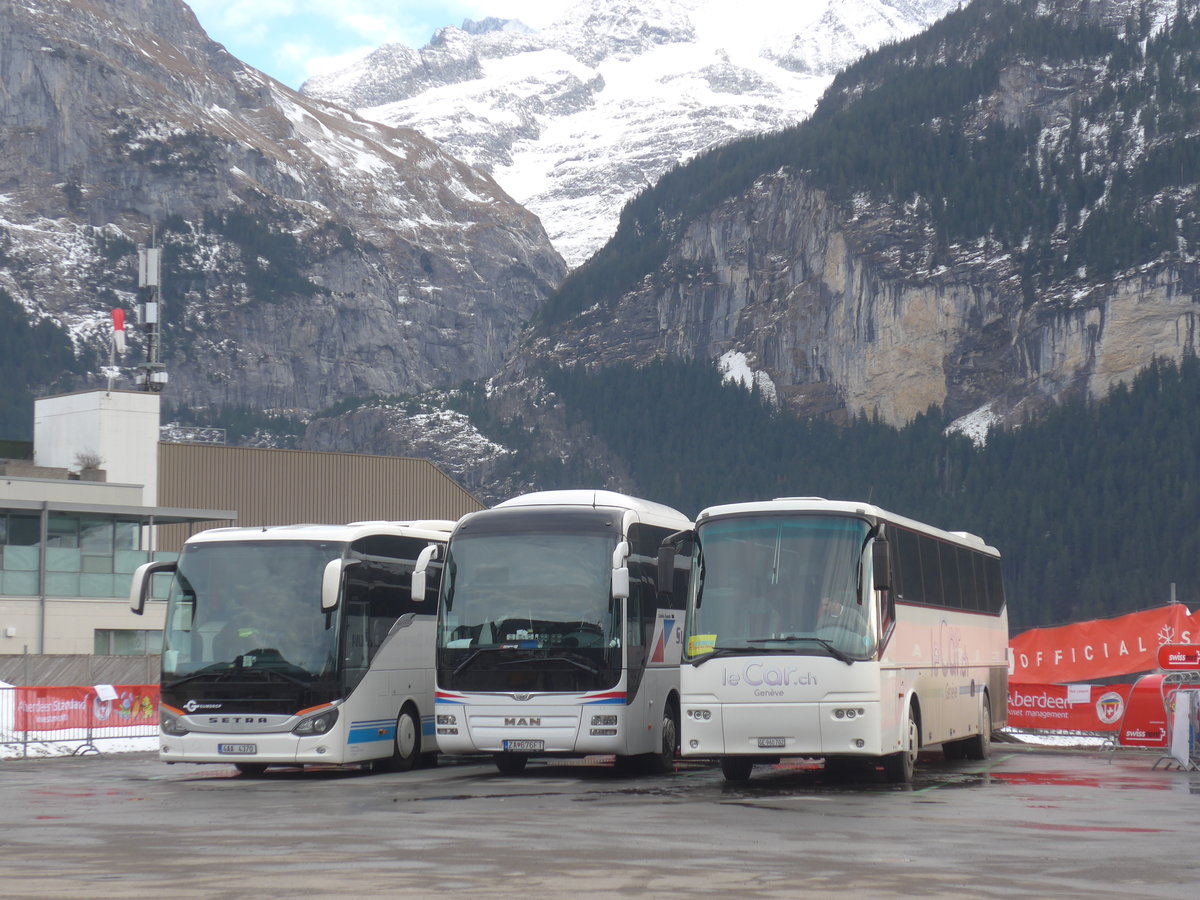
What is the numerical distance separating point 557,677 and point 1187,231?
188 m

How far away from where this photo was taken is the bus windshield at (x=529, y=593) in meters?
22.3

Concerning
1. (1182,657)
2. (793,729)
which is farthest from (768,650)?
(1182,657)

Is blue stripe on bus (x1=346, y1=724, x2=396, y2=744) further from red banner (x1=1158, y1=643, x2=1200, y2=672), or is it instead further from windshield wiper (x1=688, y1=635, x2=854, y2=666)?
red banner (x1=1158, y1=643, x2=1200, y2=672)

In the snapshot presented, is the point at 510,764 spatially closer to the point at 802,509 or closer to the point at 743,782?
the point at 743,782

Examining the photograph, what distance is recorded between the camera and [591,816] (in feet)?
54.7

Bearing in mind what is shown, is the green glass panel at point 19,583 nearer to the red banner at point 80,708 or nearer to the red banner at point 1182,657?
the red banner at point 80,708

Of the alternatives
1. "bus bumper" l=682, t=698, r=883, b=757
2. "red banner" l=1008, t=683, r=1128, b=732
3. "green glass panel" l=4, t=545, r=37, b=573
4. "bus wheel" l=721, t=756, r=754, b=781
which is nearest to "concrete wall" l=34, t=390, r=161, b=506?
"green glass panel" l=4, t=545, r=37, b=573

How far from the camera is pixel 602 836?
47.9 ft

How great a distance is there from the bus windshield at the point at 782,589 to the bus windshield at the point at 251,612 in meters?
5.28

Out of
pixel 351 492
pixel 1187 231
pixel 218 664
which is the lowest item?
pixel 218 664

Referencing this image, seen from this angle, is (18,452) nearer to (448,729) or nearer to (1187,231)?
(448,729)

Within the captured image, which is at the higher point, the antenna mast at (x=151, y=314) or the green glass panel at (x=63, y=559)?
the antenna mast at (x=151, y=314)

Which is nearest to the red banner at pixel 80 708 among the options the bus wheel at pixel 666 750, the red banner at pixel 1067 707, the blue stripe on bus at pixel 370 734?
the blue stripe on bus at pixel 370 734

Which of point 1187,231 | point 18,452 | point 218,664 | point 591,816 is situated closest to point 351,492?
point 18,452
